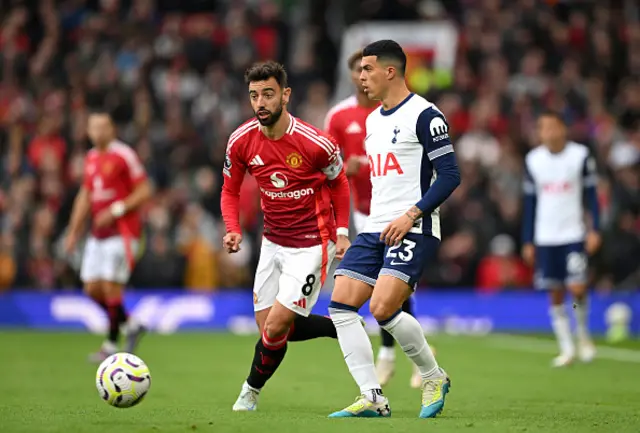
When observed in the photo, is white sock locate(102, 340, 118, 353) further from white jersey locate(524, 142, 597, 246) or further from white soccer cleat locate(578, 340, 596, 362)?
white soccer cleat locate(578, 340, 596, 362)

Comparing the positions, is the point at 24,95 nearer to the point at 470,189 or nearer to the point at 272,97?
the point at 470,189

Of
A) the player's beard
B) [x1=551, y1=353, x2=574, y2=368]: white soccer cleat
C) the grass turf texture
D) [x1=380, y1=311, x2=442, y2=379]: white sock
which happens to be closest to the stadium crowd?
the grass turf texture

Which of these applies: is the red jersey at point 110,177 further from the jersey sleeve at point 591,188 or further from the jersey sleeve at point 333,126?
the jersey sleeve at point 591,188

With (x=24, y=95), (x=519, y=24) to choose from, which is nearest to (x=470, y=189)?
(x=519, y=24)

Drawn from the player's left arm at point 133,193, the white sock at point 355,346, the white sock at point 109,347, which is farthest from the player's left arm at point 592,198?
the white sock at point 355,346

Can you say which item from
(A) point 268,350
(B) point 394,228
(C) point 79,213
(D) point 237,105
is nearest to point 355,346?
(A) point 268,350

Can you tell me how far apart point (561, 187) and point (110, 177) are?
518 cm

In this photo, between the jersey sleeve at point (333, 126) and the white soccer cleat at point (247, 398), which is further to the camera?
the jersey sleeve at point (333, 126)

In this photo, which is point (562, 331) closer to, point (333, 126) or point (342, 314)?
point (333, 126)

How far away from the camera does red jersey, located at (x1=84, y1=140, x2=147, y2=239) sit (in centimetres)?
1347

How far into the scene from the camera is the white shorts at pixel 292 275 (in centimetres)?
844

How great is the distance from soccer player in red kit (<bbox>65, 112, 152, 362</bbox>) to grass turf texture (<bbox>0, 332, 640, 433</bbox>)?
814 mm

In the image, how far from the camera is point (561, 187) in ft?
44.4

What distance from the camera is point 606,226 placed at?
20.2 meters
